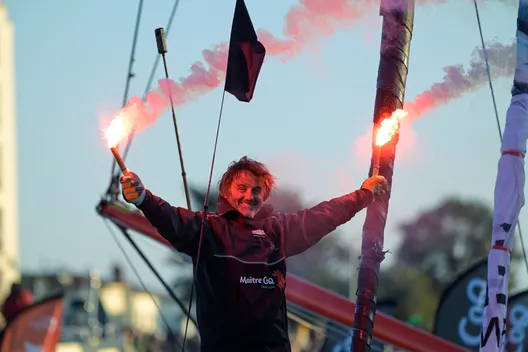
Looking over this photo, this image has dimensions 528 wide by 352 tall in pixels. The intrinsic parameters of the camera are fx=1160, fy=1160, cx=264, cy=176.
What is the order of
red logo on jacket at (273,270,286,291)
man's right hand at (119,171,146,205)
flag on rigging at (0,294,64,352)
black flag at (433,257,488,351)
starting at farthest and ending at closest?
flag on rigging at (0,294,64,352) → black flag at (433,257,488,351) → red logo on jacket at (273,270,286,291) → man's right hand at (119,171,146,205)

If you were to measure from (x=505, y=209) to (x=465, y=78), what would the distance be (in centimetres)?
84

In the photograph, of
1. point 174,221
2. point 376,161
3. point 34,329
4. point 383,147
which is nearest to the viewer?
point 174,221

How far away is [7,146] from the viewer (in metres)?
67.8

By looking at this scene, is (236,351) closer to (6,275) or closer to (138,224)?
(138,224)

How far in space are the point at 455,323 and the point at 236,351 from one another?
296 inches

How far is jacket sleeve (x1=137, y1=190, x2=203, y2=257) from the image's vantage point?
5.05m

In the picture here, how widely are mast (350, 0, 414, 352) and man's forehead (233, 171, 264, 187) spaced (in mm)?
918

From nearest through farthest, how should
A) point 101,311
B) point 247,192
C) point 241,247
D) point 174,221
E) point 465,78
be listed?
1. point 174,221
2. point 241,247
3. point 247,192
4. point 465,78
5. point 101,311

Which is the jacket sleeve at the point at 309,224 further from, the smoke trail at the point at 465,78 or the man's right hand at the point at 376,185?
the smoke trail at the point at 465,78

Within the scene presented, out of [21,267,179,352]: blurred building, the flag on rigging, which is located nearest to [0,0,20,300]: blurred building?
[21,267,179,352]: blurred building

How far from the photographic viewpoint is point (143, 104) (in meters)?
5.89

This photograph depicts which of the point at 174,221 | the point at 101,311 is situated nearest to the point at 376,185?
the point at 174,221

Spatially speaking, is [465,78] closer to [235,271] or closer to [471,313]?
[235,271]

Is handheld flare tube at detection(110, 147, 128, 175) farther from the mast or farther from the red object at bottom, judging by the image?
the red object at bottom
